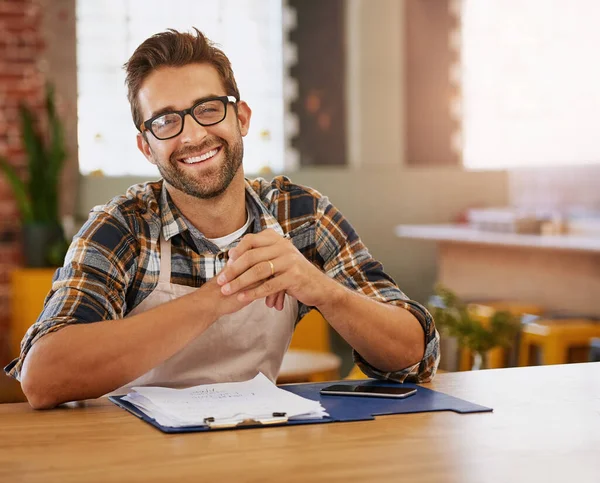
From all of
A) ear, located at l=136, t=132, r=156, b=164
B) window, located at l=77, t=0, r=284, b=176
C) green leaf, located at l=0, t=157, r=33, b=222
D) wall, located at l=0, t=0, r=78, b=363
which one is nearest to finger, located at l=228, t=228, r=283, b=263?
ear, located at l=136, t=132, r=156, b=164

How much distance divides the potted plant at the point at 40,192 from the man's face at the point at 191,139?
3.56 meters

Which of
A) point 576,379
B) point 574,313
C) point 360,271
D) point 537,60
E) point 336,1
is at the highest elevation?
point 336,1

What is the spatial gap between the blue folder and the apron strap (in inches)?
17.2

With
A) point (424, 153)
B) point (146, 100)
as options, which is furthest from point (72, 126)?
point (146, 100)

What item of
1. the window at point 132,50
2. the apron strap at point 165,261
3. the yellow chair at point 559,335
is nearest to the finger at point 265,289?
the apron strap at point 165,261

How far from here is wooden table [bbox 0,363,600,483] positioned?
45.1 inches

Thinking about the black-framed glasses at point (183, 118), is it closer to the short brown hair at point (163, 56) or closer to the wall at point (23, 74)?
the short brown hair at point (163, 56)

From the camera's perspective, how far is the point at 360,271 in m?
2.12

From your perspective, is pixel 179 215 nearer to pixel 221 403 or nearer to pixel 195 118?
pixel 195 118

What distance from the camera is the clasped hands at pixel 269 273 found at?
1733mm

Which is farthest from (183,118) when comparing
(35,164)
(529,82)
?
(529,82)

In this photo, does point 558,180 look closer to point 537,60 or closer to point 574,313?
point 537,60

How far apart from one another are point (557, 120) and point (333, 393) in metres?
5.29

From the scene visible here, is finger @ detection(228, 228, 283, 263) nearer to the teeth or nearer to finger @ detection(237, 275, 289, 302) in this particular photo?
finger @ detection(237, 275, 289, 302)
